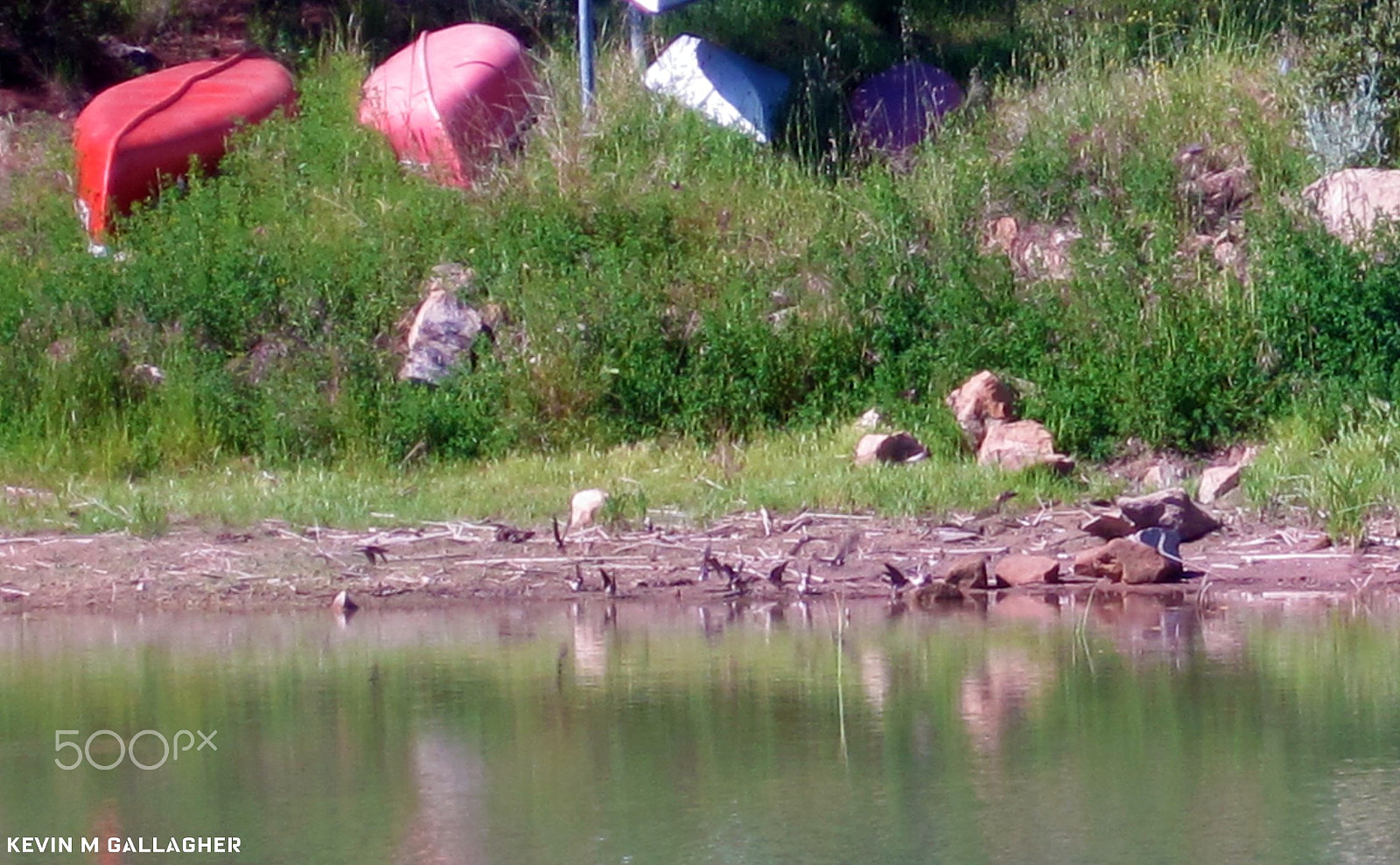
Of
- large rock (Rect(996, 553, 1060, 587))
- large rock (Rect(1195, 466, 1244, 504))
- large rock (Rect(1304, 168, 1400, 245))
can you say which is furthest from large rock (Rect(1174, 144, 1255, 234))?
large rock (Rect(996, 553, 1060, 587))

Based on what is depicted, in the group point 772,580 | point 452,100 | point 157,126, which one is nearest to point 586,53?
point 452,100

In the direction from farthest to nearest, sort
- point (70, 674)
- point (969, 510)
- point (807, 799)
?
point (969, 510) → point (70, 674) → point (807, 799)

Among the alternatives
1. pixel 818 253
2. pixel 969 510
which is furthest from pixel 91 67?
pixel 969 510

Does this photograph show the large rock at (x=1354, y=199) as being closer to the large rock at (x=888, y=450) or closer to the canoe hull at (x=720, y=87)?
the large rock at (x=888, y=450)

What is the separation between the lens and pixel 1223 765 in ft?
18.7

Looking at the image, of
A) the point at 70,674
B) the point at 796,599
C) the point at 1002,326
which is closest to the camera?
the point at 70,674

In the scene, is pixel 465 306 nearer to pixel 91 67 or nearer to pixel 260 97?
pixel 260 97

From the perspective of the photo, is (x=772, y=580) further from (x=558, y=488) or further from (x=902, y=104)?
(x=902, y=104)

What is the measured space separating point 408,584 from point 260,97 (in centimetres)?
683

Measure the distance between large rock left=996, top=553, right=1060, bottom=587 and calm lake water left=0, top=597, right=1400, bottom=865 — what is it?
0.36 metres

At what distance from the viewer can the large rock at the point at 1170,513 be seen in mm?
9047

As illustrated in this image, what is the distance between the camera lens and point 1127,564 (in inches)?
342

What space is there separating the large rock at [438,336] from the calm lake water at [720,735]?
3556mm

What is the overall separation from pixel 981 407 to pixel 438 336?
3430mm
